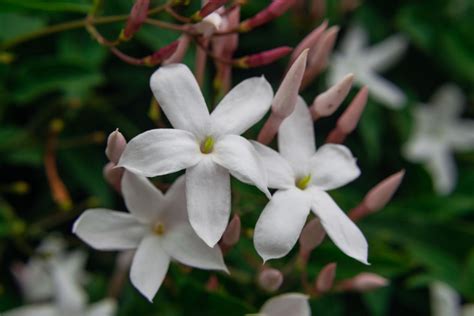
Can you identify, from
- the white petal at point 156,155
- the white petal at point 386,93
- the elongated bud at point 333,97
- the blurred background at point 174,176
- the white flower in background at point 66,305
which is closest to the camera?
the white petal at point 156,155

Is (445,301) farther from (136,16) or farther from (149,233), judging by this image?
(136,16)

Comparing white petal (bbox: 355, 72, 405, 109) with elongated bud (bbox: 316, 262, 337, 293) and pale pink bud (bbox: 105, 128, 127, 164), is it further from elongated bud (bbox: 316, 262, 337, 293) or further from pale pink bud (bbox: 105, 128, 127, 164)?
pale pink bud (bbox: 105, 128, 127, 164)

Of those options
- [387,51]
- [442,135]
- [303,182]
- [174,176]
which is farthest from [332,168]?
[442,135]

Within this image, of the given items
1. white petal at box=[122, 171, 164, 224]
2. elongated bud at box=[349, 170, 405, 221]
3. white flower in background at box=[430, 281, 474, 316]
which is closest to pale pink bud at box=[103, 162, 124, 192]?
white petal at box=[122, 171, 164, 224]

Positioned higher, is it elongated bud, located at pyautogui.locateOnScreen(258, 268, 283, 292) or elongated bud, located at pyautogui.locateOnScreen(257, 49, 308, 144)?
elongated bud, located at pyautogui.locateOnScreen(257, 49, 308, 144)

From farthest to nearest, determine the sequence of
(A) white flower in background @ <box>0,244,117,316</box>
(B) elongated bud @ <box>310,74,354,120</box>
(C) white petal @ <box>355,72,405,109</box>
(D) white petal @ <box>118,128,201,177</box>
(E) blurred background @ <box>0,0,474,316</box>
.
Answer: (C) white petal @ <box>355,72,405,109</box> → (A) white flower in background @ <box>0,244,117,316</box> → (E) blurred background @ <box>0,0,474,316</box> → (B) elongated bud @ <box>310,74,354,120</box> → (D) white petal @ <box>118,128,201,177</box>

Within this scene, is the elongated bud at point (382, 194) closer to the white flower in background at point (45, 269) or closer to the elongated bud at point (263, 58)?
the elongated bud at point (263, 58)

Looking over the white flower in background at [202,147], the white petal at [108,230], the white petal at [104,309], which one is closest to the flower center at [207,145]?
the white flower in background at [202,147]
